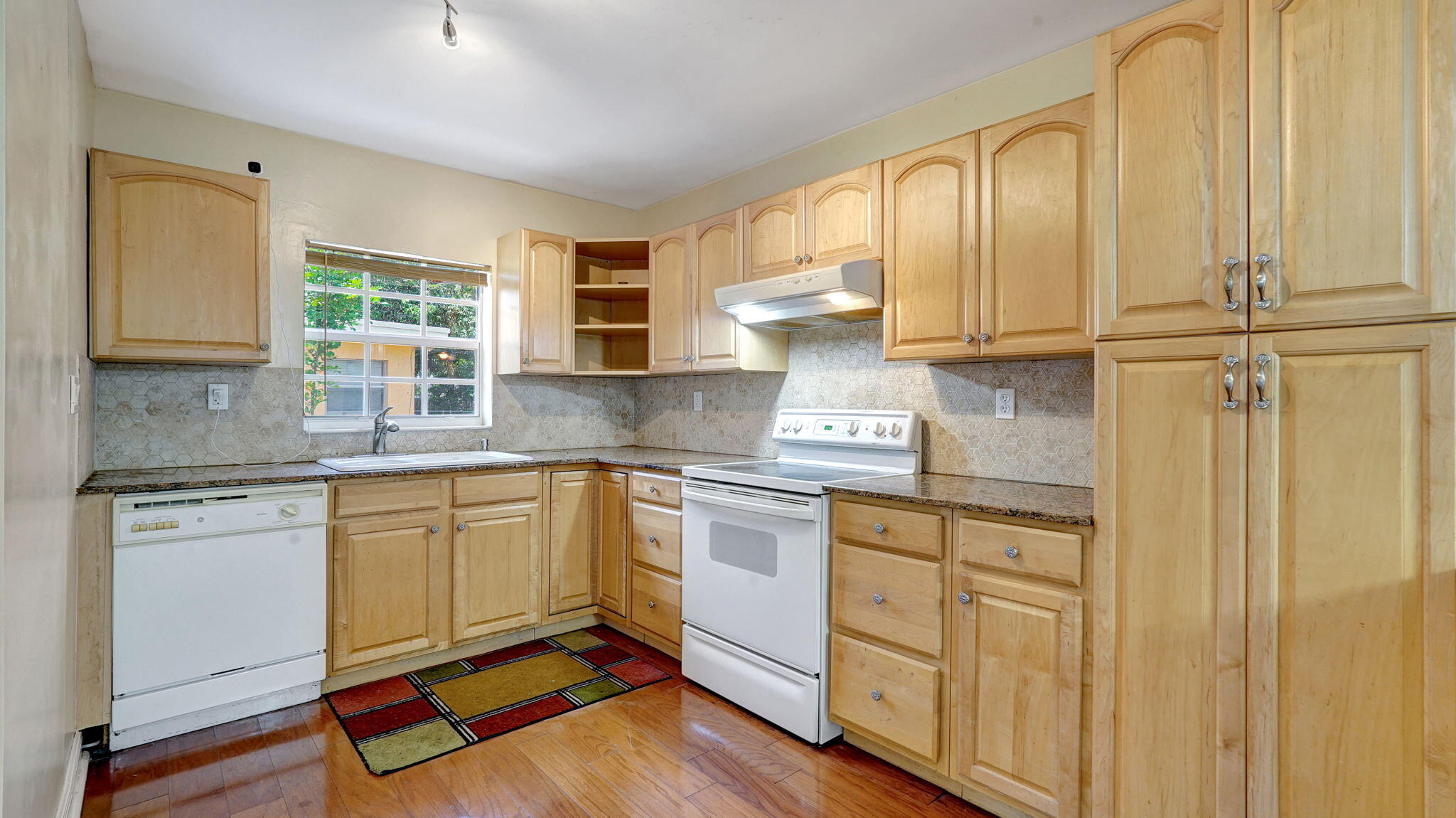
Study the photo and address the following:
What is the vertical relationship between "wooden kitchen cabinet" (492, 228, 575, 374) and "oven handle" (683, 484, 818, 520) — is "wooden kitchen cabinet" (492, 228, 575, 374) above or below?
above

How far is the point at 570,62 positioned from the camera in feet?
8.23

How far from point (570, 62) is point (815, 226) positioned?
1.16 metres

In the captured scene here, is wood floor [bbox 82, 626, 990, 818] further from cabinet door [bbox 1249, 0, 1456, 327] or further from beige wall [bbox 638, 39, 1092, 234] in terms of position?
beige wall [bbox 638, 39, 1092, 234]

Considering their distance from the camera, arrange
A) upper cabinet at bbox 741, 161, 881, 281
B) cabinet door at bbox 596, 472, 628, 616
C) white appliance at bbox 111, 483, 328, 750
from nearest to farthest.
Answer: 1. white appliance at bbox 111, 483, 328, 750
2. upper cabinet at bbox 741, 161, 881, 281
3. cabinet door at bbox 596, 472, 628, 616

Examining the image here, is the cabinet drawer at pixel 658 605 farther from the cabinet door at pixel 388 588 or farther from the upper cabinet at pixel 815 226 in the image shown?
the upper cabinet at pixel 815 226

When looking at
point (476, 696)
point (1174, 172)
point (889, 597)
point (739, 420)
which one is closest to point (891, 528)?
point (889, 597)

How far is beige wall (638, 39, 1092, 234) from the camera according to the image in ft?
7.93

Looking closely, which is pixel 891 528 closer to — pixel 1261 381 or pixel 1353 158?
pixel 1261 381

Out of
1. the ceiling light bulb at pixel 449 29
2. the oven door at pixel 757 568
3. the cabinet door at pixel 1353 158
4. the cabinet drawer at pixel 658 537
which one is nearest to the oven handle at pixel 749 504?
the oven door at pixel 757 568

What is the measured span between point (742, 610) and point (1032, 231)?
5.68 ft

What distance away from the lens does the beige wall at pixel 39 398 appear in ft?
3.81

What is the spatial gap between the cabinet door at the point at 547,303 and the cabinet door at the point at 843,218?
1.54 meters

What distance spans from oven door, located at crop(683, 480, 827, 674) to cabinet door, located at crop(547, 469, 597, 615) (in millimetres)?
798

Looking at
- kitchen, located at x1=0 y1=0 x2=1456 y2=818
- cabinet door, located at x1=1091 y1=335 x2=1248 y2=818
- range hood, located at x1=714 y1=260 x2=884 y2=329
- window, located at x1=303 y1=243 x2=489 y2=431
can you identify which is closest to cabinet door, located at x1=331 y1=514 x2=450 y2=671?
kitchen, located at x1=0 y1=0 x2=1456 y2=818
